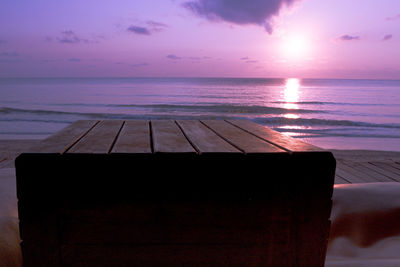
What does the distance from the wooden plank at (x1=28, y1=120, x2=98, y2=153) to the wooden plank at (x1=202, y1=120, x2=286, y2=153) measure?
758 mm

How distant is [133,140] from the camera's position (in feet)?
4.87

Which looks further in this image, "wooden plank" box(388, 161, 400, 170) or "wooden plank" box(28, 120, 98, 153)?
"wooden plank" box(388, 161, 400, 170)

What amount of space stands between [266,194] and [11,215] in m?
1.60

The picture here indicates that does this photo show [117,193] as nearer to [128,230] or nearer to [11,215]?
[128,230]

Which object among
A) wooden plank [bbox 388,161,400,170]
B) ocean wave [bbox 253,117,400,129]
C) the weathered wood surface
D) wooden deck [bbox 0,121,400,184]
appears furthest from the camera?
ocean wave [bbox 253,117,400,129]

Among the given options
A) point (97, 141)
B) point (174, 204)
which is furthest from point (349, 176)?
point (97, 141)

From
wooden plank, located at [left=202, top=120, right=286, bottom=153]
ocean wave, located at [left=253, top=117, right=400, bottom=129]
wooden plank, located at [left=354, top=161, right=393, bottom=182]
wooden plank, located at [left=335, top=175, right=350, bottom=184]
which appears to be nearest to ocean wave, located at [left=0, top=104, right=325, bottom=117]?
ocean wave, located at [left=253, top=117, right=400, bottom=129]

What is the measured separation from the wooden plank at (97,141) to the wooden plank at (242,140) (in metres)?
0.59

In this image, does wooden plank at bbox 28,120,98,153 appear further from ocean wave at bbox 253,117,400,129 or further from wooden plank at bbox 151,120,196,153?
ocean wave at bbox 253,117,400,129

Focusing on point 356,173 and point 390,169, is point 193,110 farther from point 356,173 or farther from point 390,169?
point 356,173

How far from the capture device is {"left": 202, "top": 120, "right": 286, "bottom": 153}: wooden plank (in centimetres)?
133

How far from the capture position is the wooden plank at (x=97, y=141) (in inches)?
50.1

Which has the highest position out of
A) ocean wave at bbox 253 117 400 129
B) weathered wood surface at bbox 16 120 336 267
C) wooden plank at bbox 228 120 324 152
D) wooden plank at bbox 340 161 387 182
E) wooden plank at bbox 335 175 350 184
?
wooden plank at bbox 228 120 324 152

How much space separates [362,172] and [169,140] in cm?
344
